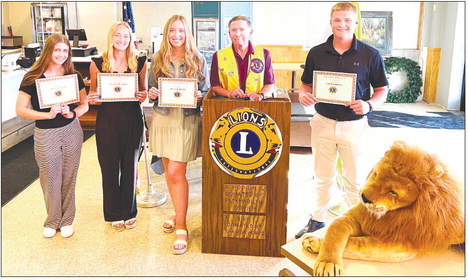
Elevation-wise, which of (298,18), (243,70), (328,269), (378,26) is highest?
(298,18)

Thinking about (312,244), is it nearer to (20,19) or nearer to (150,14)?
(150,14)

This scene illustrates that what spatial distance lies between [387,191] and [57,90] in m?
1.99

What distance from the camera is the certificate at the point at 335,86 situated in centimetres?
250

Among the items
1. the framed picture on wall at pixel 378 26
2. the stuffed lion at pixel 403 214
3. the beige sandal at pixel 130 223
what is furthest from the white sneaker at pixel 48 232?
the framed picture on wall at pixel 378 26

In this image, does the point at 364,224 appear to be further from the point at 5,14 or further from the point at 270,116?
the point at 5,14

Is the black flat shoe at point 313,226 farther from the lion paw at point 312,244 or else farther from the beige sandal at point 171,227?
the lion paw at point 312,244

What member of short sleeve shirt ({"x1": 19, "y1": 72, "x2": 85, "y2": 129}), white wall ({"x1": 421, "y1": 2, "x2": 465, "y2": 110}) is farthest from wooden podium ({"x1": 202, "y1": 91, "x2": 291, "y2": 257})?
white wall ({"x1": 421, "y1": 2, "x2": 465, "y2": 110})

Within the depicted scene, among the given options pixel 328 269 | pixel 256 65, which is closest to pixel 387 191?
pixel 328 269

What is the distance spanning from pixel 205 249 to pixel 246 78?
1058 mm

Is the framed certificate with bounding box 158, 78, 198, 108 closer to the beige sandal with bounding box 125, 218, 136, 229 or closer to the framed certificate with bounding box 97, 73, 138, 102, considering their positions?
the framed certificate with bounding box 97, 73, 138, 102

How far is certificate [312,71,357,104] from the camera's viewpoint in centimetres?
250

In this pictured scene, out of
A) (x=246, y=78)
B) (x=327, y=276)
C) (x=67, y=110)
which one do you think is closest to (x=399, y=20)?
(x=246, y=78)

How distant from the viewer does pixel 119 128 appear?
2.88m

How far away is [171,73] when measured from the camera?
2736 millimetres
